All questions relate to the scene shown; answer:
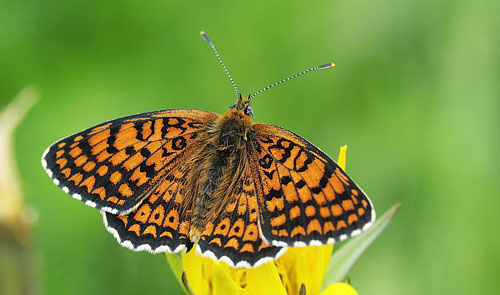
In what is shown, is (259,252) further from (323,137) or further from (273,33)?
(273,33)

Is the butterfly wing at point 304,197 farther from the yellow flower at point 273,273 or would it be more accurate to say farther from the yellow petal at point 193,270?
the yellow petal at point 193,270

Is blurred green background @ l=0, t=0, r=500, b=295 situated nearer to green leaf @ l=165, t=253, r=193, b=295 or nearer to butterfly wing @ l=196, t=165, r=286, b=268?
green leaf @ l=165, t=253, r=193, b=295

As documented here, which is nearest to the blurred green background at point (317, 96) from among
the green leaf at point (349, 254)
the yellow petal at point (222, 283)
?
the green leaf at point (349, 254)

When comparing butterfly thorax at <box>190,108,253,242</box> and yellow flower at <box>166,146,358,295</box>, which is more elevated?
butterfly thorax at <box>190,108,253,242</box>

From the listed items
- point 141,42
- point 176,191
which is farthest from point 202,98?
point 176,191

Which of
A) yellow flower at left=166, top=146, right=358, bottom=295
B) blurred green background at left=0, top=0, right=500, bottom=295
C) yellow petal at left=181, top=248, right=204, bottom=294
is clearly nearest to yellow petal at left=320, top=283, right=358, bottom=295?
yellow flower at left=166, top=146, right=358, bottom=295

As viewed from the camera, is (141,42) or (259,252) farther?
(141,42)
